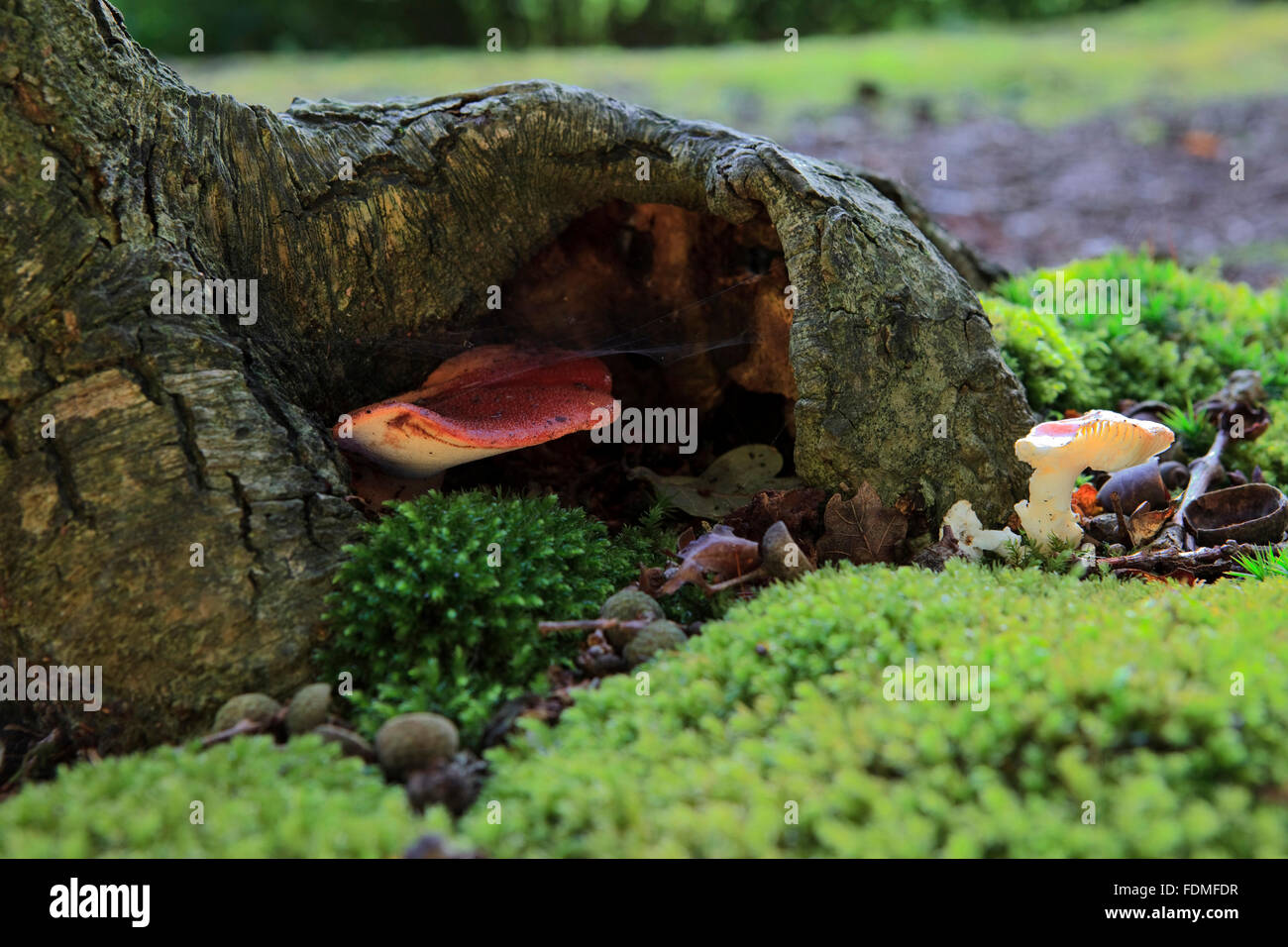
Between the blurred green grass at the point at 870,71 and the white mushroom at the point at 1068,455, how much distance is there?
29.9 feet

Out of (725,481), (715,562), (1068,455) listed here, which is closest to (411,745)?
(715,562)

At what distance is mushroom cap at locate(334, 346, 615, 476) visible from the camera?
312 centimetres

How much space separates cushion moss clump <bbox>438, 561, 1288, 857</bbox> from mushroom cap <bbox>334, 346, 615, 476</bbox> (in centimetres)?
102

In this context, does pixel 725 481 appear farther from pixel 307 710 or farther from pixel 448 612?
A: pixel 307 710

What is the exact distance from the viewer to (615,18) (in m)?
21.6

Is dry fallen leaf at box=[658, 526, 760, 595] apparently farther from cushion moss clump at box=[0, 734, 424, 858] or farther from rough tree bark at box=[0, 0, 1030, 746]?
cushion moss clump at box=[0, 734, 424, 858]

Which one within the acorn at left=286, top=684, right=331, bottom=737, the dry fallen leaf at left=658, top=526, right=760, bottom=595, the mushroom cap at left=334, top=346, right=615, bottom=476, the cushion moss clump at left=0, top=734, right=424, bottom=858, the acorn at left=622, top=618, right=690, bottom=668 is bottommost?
the cushion moss clump at left=0, top=734, right=424, bottom=858

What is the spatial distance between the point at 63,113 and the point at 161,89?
1.31 feet

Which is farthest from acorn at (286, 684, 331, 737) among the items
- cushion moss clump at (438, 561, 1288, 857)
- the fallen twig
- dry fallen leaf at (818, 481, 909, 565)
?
the fallen twig

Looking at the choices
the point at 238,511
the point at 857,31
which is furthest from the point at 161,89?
the point at 857,31

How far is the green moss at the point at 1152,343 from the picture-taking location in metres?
4.34

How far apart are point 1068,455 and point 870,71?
44.0 ft

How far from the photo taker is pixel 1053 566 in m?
3.19

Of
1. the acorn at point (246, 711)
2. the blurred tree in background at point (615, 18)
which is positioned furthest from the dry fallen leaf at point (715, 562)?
the blurred tree in background at point (615, 18)
